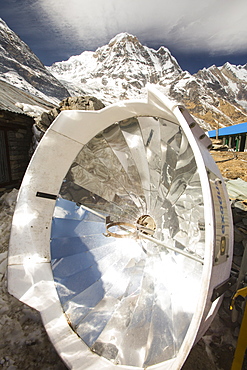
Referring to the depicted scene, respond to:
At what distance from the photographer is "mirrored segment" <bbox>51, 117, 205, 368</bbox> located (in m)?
1.71

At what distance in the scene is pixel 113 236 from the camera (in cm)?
234

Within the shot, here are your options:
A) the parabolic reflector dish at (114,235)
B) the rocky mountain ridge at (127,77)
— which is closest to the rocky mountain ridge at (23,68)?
the rocky mountain ridge at (127,77)

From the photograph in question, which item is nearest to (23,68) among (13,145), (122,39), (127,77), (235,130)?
(127,77)

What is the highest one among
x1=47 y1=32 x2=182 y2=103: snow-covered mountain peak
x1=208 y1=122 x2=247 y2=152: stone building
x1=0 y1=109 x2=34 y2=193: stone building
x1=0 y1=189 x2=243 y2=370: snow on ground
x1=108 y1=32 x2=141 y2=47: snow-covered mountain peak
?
x1=108 y1=32 x2=141 y2=47: snow-covered mountain peak

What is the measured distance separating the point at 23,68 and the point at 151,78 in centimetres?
8363

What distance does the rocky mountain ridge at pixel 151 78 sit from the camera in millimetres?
83375

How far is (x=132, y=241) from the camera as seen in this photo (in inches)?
96.2

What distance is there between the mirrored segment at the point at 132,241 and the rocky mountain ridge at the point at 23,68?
60216 mm

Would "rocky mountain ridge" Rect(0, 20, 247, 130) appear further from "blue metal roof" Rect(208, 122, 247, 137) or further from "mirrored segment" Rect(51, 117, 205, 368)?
"mirrored segment" Rect(51, 117, 205, 368)

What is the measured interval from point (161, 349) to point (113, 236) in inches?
44.0

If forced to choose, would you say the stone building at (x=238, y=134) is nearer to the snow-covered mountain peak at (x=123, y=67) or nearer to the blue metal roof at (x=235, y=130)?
the blue metal roof at (x=235, y=130)

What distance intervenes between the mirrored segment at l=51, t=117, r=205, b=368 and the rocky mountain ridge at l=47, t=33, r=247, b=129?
69260 mm

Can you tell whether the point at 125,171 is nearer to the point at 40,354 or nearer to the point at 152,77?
the point at 40,354

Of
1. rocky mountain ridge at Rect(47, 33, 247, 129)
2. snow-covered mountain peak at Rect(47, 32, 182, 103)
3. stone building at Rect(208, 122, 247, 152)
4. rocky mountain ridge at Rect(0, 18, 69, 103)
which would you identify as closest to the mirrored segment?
stone building at Rect(208, 122, 247, 152)
